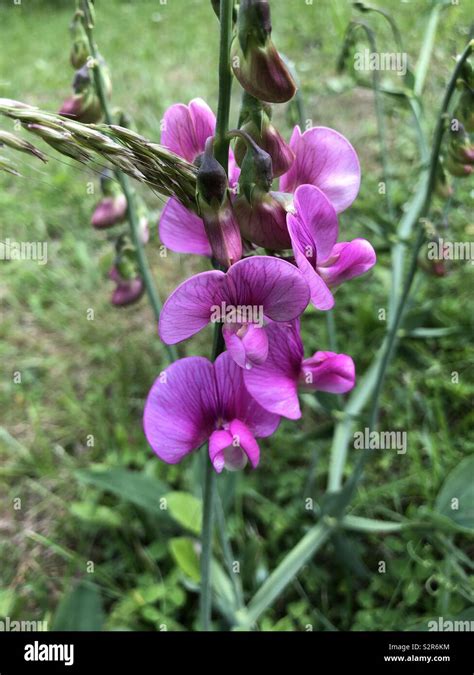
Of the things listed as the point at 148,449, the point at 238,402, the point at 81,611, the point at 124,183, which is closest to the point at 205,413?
the point at 238,402

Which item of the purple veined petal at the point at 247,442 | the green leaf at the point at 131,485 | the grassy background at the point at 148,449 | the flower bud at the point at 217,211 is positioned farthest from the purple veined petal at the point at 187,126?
the green leaf at the point at 131,485

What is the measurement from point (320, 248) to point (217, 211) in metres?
0.13

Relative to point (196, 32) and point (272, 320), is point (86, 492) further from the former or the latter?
point (196, 32)

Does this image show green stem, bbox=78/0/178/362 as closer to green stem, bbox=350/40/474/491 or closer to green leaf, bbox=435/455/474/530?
green stem, bbox=350/40/474/491

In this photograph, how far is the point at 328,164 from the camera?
69 cm

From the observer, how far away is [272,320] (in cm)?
65

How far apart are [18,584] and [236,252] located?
3.35 feet

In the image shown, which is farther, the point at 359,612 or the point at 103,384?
the point at 103,384

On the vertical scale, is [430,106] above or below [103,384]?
above

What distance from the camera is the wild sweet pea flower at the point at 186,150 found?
0.71m

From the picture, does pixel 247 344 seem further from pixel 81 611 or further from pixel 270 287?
pixel 81 611

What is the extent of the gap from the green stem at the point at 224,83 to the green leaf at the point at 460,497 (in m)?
0.79

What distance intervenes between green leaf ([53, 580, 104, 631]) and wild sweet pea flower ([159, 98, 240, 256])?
0.70m

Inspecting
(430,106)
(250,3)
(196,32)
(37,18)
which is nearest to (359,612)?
(250,3)
